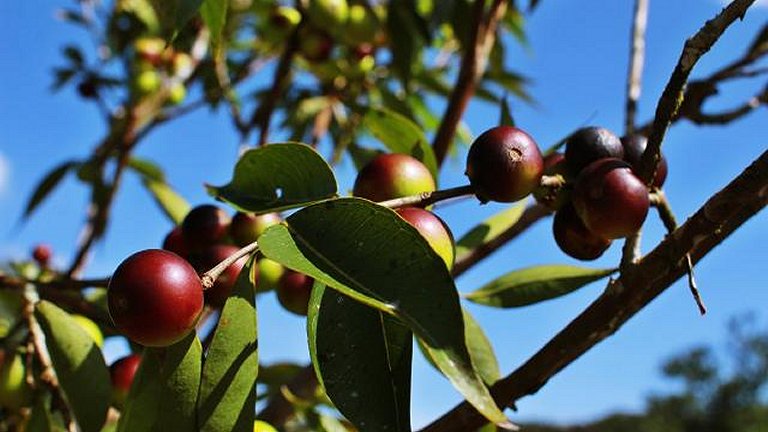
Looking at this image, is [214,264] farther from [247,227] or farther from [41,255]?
[41,255]

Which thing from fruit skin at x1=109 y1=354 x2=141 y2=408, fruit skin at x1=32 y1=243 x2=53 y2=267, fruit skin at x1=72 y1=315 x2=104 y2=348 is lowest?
fruit skin at x1=109 y1=354 x2=141 y2=408

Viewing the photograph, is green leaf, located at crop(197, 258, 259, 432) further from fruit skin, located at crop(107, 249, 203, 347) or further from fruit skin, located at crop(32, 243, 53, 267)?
fruit skin, located at crop(32, 243, 53, 267)

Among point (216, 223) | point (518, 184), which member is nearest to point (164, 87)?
point (216, 223)

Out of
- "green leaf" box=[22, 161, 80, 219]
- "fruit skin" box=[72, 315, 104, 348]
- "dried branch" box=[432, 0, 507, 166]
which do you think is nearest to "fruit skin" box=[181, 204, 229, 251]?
"fruit skin" box=[72, 315, 104, 348]

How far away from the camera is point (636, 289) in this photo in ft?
2.54

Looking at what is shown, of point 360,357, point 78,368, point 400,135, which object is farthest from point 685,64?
point 78,368

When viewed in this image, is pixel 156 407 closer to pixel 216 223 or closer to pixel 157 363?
pixel 157 363

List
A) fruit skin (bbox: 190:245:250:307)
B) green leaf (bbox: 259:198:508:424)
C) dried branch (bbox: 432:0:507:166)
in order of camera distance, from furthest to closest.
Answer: dried branch (bbox: 432:0:507:166) < fruit skin (bbox: 190:245:250:307) < green leaf (bbox: 259:198:508:424)

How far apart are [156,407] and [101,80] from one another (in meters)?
2.49

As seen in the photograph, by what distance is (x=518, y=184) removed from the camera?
774mm

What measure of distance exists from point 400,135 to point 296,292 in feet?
0.76

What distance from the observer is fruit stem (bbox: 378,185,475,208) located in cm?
74

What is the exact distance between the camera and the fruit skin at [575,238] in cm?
83

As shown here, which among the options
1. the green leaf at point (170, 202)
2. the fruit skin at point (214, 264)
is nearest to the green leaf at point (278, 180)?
the fruit skin at point (214, 264)
